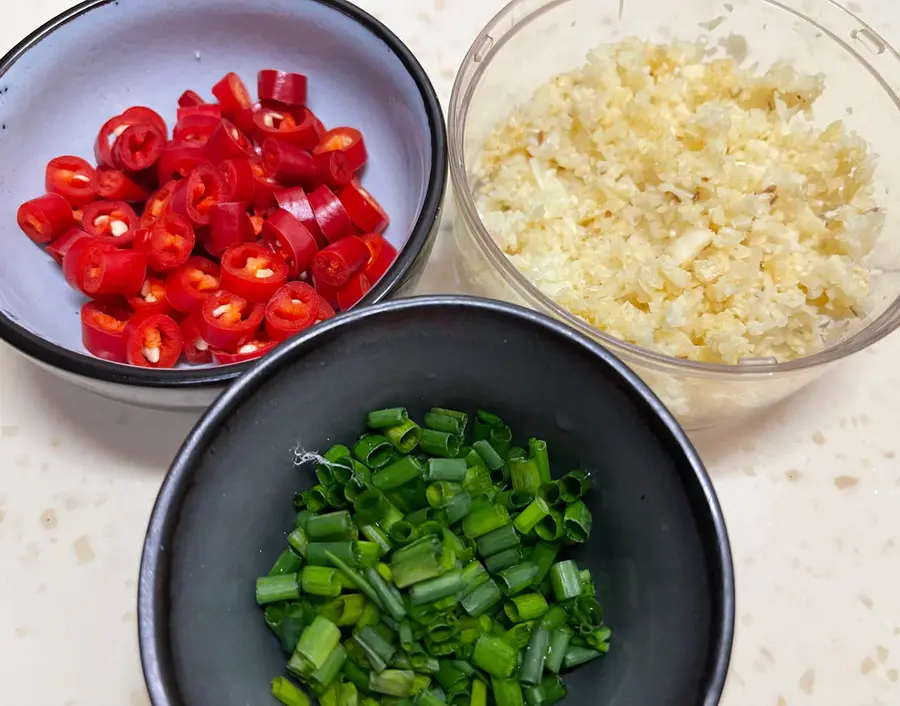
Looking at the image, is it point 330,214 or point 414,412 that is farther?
point 330,214

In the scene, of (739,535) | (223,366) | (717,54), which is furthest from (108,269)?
(717,54)

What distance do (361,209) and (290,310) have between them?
0.67 feet

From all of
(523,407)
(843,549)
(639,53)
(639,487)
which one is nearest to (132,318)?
(523,407)

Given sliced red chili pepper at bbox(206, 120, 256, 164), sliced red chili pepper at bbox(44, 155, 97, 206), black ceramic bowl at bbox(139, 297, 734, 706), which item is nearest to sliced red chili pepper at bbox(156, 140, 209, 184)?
sliced red chili pepper at bbox(206, 120, 256, 164)

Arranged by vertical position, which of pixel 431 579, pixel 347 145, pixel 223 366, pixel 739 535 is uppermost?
pixel 347 145

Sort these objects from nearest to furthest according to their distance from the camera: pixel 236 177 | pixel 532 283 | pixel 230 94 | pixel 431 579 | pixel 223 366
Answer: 1. pixel 431 579
2. pixel 223 366
3. pixel 532 283
4. pixel 236 177
5. pixel 230 94

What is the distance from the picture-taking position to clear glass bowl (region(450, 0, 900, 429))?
100cm

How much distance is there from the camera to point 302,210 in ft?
3.91

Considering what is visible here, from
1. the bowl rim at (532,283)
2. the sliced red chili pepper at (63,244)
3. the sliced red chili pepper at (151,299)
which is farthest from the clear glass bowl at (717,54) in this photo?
the sliced red chili pepper at (63,244)

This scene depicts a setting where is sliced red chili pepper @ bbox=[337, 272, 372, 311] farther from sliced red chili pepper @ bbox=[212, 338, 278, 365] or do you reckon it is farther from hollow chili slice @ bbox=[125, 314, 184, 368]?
hollow chili slice @ bbox=[125, 314, 184, 368]

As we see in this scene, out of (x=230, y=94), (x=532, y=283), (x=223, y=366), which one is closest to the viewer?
(x=223, y=366)

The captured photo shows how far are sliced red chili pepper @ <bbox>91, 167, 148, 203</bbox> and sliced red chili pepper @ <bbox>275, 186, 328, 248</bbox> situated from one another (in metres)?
0.25

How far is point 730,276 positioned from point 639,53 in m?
0.41

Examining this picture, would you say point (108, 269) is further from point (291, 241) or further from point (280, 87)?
point (280, 87)
